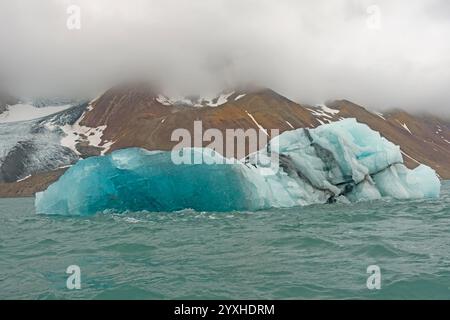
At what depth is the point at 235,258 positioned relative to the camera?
518 inches

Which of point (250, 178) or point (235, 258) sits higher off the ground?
point (250, 178)

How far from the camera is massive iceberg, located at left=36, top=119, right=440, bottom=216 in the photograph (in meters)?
26.6

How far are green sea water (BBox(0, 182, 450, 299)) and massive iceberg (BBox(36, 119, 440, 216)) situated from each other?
436cm

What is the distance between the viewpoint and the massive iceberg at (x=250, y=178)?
26.6 meters

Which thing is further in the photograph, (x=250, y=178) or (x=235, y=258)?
(x=250, y=178)

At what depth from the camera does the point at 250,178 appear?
89.4ft

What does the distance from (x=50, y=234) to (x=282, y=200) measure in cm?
1440

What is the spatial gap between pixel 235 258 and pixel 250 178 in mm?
14227

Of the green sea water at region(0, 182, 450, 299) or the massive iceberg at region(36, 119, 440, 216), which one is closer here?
the green sea water at region(0, 182, 450, 299)

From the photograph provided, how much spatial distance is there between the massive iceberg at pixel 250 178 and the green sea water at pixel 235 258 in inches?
172

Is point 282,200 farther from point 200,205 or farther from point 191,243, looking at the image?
point 191,243

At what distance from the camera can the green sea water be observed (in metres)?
9.83
